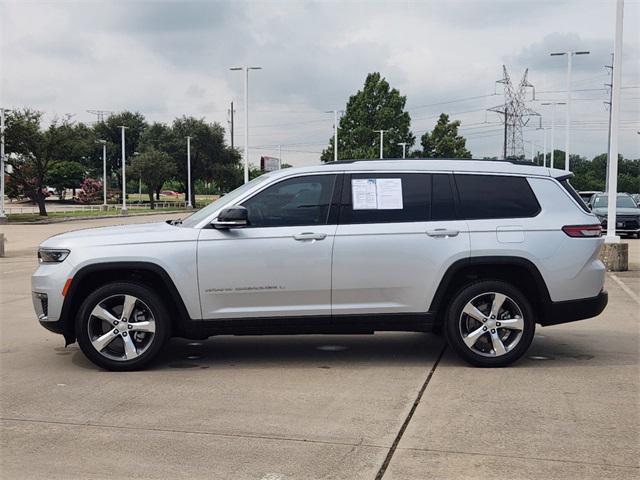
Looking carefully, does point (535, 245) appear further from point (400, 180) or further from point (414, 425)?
point (414, 425)

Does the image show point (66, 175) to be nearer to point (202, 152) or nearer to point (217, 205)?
point (202, 152)

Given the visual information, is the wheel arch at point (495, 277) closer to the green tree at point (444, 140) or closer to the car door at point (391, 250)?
the car door at point (391, 250)

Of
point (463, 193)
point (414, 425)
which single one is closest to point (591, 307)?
point (463, 193)

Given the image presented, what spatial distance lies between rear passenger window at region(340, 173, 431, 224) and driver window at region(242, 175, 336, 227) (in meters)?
0.17

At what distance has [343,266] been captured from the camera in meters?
5.94

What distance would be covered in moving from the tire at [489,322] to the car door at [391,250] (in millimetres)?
296

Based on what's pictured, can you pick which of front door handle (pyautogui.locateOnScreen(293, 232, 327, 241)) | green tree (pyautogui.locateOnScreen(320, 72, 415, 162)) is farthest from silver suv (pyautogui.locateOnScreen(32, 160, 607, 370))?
green tree (pyautogui.locateOnScreen(320, 72, 415, 162))

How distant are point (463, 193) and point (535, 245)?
0.77 metres

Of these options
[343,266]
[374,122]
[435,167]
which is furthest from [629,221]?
[374,122]

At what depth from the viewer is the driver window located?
6.04 meters

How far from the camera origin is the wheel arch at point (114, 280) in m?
5.91

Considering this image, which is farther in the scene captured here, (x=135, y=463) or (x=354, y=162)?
(x=354, y=162)

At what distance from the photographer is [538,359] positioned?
6.52 m

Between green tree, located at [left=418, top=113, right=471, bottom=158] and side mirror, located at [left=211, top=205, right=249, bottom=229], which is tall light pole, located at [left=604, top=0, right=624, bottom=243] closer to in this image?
side mirror, located at [left=211, top=205, right=249, bottom=229]
